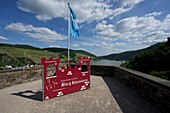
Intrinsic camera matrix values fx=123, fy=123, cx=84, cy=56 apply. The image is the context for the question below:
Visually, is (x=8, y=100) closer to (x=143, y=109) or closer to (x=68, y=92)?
(x=68, y=92)

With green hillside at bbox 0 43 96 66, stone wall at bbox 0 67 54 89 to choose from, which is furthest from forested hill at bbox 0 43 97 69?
stone wall at bbox 0 67 54 89

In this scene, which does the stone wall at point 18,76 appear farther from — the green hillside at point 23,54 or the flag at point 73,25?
the green hillside at point 23,54

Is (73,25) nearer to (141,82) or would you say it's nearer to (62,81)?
(62,81)

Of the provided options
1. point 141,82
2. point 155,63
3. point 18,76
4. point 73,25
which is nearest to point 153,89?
point 141,82

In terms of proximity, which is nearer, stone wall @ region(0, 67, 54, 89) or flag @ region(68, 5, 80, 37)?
stone wall @ region(0, 67, 54, 89)

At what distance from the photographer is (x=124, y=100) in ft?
12.9

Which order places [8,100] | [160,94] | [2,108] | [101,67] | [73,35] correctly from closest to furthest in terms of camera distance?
[160,94]
[2,108]
[8,100]
[73,35]
[101,67]

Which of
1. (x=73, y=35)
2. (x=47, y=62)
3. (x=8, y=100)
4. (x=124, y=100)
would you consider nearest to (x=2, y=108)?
(x=8, y=100)

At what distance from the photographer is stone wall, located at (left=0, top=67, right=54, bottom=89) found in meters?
5.49

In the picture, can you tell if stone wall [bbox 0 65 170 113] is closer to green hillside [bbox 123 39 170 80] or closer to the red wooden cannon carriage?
the red wooden cannon carriage

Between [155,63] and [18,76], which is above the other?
[18,76]

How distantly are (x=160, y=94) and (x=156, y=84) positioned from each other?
0.93ft

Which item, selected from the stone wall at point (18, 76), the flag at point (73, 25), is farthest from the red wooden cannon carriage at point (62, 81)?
the stone wall at point (18, 76)

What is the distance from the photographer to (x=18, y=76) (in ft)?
20.7
